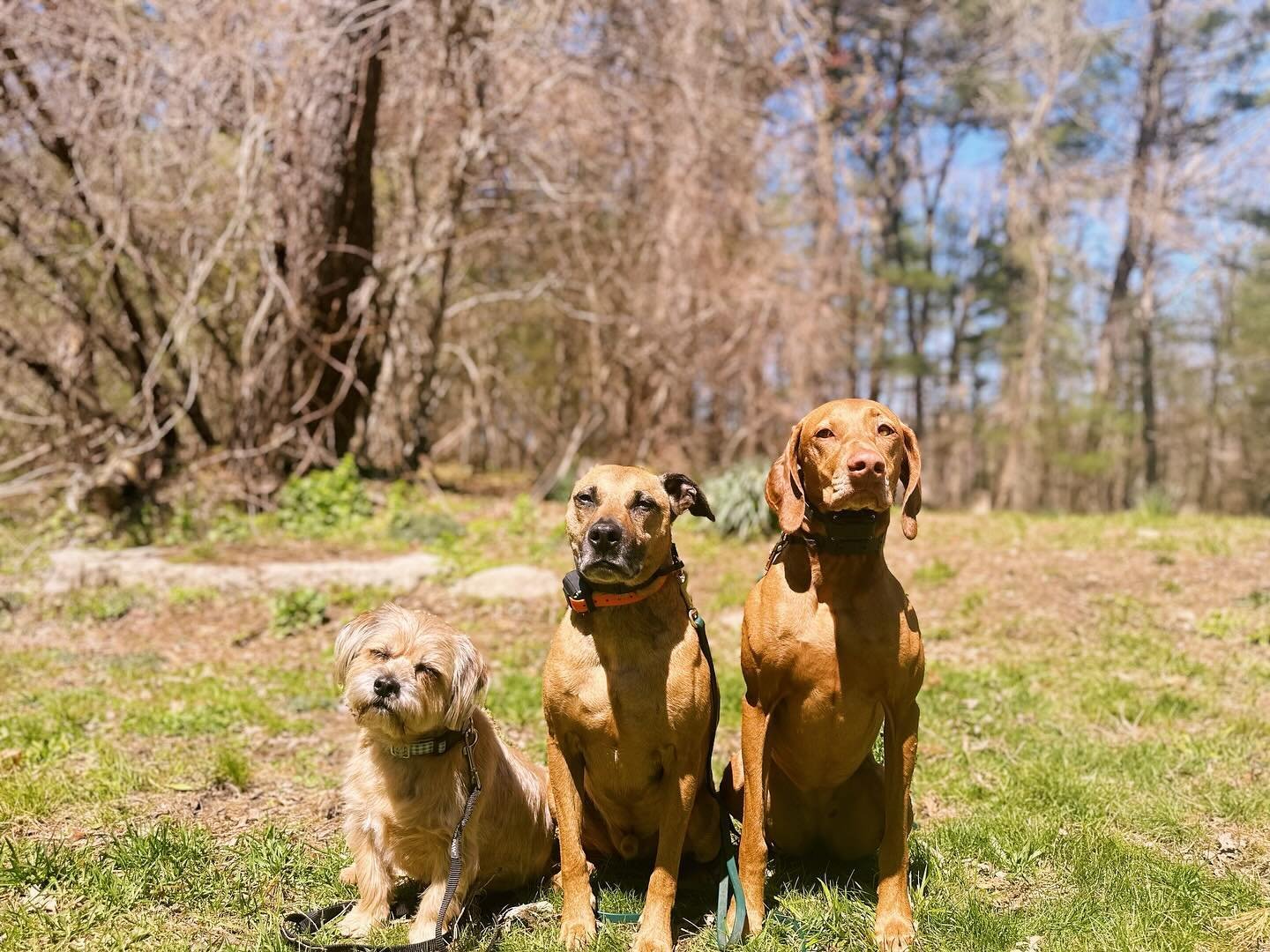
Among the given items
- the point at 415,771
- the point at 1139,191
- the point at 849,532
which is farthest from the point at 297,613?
the point at 1139,191

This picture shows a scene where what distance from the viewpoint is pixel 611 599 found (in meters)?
2.91

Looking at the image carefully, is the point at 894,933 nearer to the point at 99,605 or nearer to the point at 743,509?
the point at 99,605

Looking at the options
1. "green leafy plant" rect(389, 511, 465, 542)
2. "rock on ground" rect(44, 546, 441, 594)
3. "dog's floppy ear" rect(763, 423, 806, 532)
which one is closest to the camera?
"dog's floppy ear" rect(763, 423, 806, 532)

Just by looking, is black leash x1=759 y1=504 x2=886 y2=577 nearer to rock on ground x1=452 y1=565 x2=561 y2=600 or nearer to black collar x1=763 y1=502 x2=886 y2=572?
black collar x1=763 y1=502 x2=886 y2=572

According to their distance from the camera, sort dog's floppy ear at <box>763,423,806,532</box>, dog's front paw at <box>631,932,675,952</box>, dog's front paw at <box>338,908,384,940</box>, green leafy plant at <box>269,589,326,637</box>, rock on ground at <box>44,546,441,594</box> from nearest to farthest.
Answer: dog's front paw at <box>631,932,675,952</box> < dog's floppy ear at <box>763,423,806,532</box> < dog's front paw at <box>338,908,384,940</box> < green leafy plant at <box>269,589,326,637</box> < rock on ground at <box>44,546,441,594</box>

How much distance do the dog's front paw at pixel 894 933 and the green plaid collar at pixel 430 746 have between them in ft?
4.77

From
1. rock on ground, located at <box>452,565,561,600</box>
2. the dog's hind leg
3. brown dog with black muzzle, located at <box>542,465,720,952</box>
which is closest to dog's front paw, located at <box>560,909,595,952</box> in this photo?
brown dog with black muzzle, located at <box>542,465,720,952</box>

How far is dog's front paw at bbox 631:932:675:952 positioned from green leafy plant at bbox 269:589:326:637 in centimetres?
460

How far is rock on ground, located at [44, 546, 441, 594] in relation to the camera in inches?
294

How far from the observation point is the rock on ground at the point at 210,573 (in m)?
7.47

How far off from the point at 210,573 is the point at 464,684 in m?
5.42

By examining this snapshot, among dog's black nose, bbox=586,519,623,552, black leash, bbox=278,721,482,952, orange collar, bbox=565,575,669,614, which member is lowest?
black leash, bbox=278,721,482,952

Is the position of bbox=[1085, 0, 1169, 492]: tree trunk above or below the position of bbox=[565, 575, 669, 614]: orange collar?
above

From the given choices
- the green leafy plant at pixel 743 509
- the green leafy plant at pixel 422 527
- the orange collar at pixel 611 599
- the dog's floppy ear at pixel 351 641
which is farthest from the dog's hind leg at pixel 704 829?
the green leafy plant at pixel 422 527
